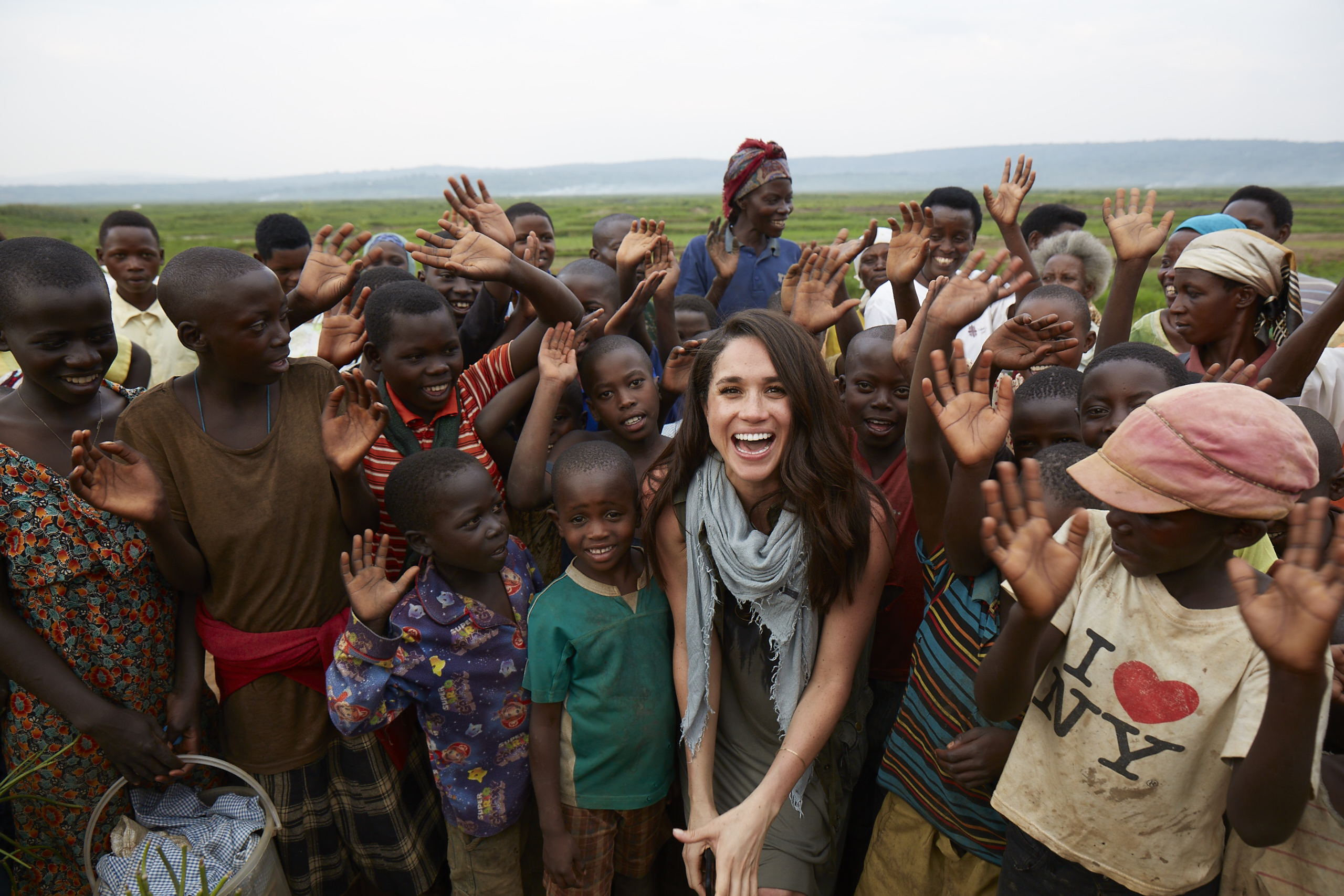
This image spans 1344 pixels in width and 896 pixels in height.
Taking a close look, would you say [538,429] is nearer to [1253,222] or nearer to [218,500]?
[218,500]

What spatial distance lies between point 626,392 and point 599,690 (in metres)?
1.39

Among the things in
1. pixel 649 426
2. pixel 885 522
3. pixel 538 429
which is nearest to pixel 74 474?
pixel 538 429

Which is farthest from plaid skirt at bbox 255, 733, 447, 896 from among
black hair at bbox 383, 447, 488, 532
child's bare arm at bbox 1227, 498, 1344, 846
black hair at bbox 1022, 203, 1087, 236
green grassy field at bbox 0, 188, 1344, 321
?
green grassy field at bbox 0, 188, 1344, 321

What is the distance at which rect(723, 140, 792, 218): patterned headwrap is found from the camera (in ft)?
17.6

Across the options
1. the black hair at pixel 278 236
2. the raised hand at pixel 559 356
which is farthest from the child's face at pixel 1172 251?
the black hair at pixel 278 236

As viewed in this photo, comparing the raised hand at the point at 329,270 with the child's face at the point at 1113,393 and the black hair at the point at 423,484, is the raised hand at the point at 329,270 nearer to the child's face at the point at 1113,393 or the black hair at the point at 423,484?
the black hair at the point at 423,484

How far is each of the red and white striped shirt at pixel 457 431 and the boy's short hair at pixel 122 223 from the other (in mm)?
3563

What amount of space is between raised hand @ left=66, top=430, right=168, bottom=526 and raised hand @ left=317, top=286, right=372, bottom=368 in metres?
0.88

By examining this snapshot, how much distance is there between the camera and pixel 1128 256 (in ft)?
11.9

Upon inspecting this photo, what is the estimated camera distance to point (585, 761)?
2602 mm

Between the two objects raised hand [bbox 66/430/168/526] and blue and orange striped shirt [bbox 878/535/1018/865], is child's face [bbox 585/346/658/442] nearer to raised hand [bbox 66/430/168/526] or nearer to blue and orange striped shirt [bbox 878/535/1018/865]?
blue and orange striped shirt [bbox 878/535/1018/865]

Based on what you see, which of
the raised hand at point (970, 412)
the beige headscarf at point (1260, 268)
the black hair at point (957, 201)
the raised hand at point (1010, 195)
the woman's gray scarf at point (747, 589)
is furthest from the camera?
the black hair at point (957, 201)

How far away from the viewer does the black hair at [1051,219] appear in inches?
280

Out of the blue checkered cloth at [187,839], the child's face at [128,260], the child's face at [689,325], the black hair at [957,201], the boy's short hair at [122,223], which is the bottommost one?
the blue checkered cloth at [187,839]
